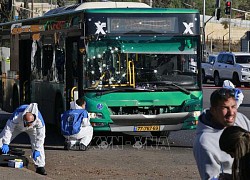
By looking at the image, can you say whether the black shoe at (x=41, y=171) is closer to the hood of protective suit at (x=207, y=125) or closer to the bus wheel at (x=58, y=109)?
the bus wheel at (x=58, y=109)

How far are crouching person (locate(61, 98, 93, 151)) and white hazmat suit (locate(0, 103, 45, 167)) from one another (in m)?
2.45

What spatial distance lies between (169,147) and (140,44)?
7.26ft

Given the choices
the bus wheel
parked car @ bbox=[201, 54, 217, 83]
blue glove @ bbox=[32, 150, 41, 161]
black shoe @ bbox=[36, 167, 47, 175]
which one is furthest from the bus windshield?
parked car @ bbox=[201, 54, 217, 83]

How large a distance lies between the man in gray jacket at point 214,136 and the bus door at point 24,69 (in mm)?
15814

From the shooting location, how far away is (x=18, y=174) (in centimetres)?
1188

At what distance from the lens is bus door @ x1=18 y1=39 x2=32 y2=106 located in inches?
838

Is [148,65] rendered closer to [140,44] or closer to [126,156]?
[140,44]

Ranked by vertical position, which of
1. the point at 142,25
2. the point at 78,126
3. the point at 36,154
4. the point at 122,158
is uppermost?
the point at 142,25

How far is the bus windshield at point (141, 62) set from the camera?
646 inches

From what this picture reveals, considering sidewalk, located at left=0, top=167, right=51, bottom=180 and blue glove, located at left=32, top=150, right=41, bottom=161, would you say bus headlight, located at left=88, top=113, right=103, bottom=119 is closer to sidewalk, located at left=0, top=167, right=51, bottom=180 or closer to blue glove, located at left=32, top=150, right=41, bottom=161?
blue glove, located at left=32, top=150, right=41, bottom=161

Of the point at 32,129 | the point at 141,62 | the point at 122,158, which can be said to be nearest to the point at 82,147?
the point at 122,158

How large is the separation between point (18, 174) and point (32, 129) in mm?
1325

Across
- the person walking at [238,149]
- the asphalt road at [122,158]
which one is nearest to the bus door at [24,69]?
the asphalt road at [122,158]

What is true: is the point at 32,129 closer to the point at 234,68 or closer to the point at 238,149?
the point at 238,149
